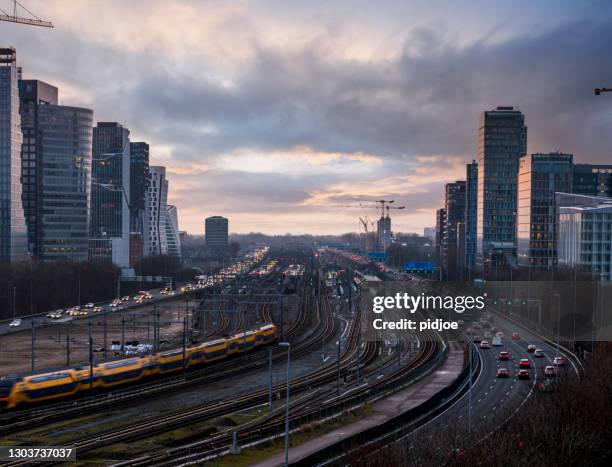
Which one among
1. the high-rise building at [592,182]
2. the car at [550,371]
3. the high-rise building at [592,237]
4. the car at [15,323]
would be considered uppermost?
the high-rise building at [592,182]

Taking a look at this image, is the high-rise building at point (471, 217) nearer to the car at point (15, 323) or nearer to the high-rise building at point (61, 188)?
the high-rise building at point (61, 188)

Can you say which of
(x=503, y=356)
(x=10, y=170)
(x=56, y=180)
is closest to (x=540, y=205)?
(x=503, y=356)

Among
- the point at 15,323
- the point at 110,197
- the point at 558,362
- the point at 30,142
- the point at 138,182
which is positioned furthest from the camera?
the point at 138,182

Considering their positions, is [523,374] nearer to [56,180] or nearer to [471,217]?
[56,180]

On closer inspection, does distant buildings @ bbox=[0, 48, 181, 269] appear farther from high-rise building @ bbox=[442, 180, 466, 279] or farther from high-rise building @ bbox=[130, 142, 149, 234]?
high-rise building @ bbox=[442, 180, 466, 279]

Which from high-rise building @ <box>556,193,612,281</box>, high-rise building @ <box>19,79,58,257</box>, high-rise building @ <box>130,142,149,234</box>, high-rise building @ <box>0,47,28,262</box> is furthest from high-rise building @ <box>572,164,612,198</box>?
high-rise building @ <box>130,142,149,234</box>

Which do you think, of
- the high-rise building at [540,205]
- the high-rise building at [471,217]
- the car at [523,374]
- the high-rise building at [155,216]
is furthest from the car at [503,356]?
the high-rise building at [155,216]
